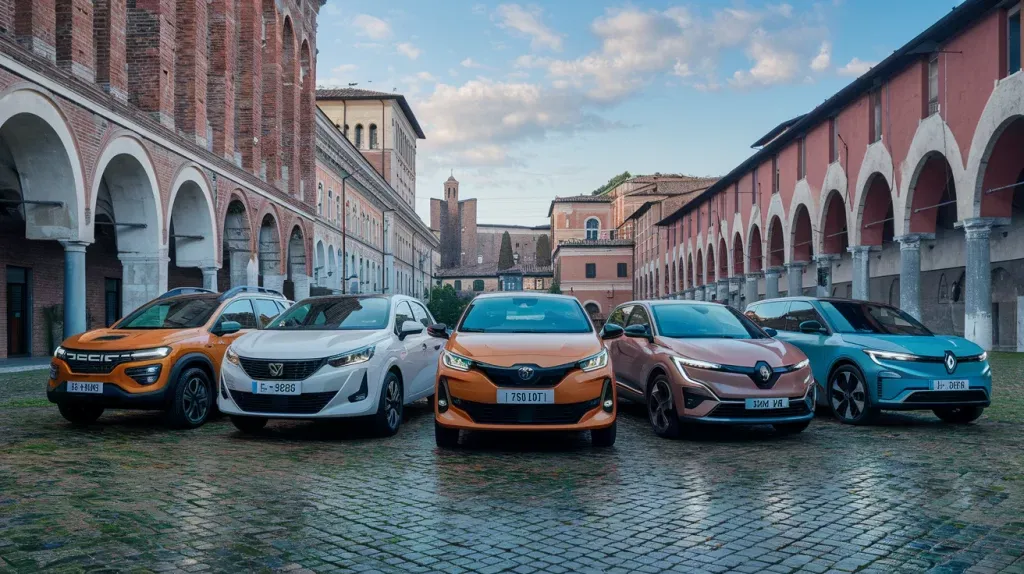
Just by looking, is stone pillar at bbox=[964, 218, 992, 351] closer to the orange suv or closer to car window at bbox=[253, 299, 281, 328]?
car window at bbox=[253, 299, 281, 328]

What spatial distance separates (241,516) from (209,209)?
21.8m

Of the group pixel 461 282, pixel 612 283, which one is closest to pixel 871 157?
pixel 612 283

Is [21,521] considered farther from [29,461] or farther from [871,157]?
[871,157]

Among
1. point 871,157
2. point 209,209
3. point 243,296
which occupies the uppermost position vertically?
point 871,157

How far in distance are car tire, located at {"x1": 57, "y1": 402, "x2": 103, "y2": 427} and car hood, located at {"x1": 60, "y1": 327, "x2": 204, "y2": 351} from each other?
0.73m

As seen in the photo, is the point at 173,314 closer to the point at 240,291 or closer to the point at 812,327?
the point at 240,291

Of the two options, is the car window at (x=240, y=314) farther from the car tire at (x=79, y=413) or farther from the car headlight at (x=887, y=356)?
the car headlight at (x=887, y=356)

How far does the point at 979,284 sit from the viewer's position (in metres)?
19.3

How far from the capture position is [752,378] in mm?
8328

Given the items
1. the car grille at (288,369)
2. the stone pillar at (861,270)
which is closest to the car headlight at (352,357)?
the car grille at (288,369)

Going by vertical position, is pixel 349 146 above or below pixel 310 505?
above

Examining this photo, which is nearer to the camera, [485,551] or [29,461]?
[485,551]

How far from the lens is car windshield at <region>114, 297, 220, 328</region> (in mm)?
10180

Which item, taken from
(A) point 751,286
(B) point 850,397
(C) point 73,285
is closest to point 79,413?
(C) point 73,285
